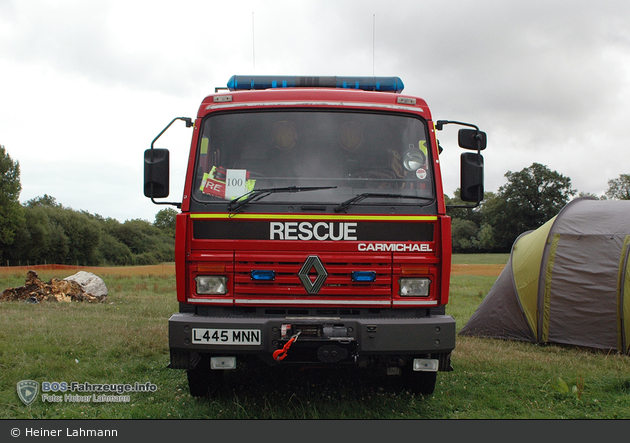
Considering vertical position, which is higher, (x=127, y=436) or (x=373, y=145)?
(x=373, y=145)

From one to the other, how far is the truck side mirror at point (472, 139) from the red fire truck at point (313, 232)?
1cm

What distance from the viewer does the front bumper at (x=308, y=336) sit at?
13.1 feet

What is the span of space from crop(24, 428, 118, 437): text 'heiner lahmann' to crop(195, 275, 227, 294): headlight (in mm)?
1325

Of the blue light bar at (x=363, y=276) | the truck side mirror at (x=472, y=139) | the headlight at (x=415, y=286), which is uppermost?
the truck side mirror at (x=472, y=139)

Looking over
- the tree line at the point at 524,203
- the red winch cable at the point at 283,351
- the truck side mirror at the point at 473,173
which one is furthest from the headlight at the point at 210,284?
the tree line at the point at 524,203

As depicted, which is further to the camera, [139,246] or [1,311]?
[139,246]

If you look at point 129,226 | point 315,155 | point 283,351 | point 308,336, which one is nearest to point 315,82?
point 315,155

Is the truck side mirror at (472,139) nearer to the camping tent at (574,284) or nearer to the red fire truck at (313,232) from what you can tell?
the red fire truck at (313,232)

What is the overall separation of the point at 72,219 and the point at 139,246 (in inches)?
675

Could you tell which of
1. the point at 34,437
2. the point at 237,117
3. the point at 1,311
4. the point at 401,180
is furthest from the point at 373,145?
the point at 1,311

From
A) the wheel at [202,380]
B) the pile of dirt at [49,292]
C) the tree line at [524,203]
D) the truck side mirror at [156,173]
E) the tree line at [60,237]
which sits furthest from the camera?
the tree line at [524,203]

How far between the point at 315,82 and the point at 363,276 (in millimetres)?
2632

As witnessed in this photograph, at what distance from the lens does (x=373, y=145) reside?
459 cm

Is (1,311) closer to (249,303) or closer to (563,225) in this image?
(249,303)
